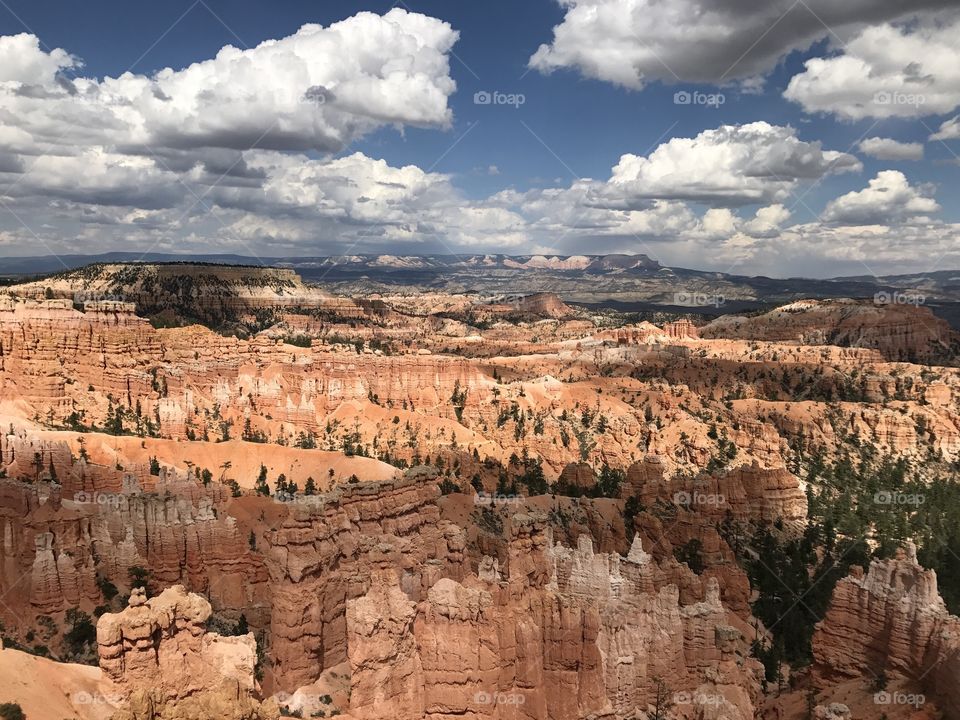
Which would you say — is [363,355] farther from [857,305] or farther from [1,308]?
[857,305]

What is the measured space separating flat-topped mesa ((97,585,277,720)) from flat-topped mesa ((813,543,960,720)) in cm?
1732

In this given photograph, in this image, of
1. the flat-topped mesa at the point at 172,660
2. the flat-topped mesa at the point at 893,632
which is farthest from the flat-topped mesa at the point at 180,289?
the flat-topped mesa at the point at 893,632

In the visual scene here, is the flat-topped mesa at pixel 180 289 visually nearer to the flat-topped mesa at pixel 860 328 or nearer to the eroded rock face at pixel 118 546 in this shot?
the eroded rock face at pixel 118 546

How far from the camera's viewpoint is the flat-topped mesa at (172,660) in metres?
13.3

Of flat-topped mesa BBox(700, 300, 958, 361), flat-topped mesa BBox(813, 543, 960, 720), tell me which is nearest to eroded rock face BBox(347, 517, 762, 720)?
flat-topped mesa BBox(813, 543, 960, 720)

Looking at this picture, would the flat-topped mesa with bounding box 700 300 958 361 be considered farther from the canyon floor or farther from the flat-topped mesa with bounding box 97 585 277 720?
the flat-topped mesa with bounding box 97 585 277 720

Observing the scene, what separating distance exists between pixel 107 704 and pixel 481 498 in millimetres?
27642

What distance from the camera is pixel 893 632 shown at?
20.9m

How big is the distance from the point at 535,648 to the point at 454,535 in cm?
1037

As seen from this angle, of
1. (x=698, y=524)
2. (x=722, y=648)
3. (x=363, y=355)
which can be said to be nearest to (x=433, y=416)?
(x=363, y=355)

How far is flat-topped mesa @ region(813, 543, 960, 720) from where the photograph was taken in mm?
18688

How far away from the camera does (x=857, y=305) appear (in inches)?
5969

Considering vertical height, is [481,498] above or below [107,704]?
below

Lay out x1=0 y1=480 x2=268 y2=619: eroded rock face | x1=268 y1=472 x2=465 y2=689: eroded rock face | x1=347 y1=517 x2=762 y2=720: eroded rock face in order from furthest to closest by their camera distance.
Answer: x1=0 y1=480 x2=268 y2=619: eroded rock face → x1=268 y1=472 x2=465 y2=689: eroded rock face → x1=347 y1=517 x2=762 y2=720: eroded rock face
